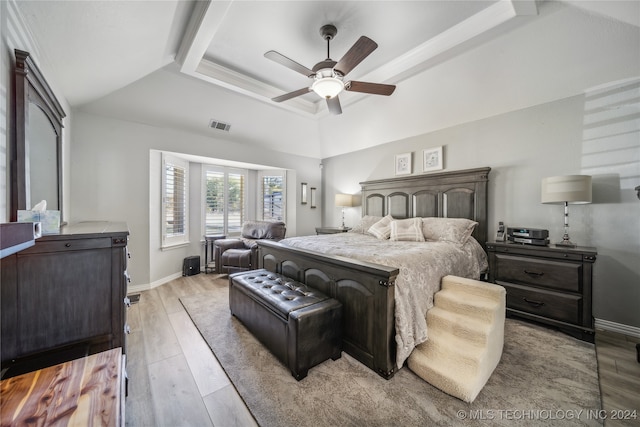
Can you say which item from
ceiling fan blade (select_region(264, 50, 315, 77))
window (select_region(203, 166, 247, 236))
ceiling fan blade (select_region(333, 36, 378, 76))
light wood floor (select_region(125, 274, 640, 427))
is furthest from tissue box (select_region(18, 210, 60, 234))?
window (select_region(203, 166, 247, 236))

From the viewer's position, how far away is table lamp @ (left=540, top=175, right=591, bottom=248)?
8.08ft

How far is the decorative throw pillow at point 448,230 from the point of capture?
10.3 feet

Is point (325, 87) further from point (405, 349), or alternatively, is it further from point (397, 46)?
point (405, 349)

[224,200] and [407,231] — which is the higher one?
[224,200]

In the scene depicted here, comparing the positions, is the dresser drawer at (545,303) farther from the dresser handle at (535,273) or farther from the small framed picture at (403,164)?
the small framed picture at (403,164)

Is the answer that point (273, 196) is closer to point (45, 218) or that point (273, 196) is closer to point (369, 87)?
point (369, 87)

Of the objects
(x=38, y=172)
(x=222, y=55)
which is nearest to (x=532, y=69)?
(x=222, y=55)

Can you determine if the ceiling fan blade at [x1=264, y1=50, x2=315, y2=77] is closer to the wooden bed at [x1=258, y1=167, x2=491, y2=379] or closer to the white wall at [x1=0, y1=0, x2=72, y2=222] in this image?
the white wall at [x1=0, y1=0, x2=72, y2=222]

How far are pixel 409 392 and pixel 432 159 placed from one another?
347cm

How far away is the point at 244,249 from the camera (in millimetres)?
4574

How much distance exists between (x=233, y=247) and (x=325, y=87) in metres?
3.36

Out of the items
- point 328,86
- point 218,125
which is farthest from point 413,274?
point 218,125

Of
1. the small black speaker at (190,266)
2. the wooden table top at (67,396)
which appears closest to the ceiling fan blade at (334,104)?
the wooden table top at (67,396)

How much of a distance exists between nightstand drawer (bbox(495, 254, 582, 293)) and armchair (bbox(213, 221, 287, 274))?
3655 millimetres
